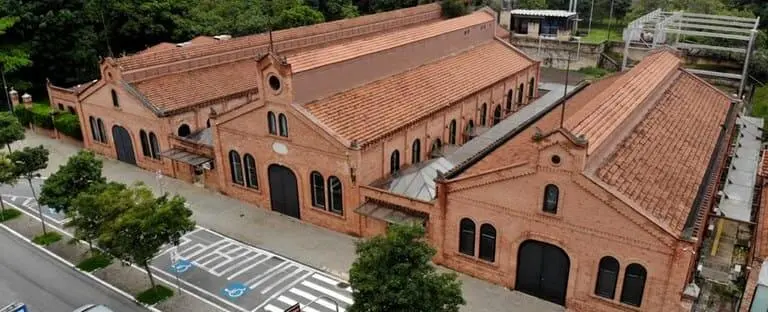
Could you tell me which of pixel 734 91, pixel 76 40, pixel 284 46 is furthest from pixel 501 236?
pixel 76 40

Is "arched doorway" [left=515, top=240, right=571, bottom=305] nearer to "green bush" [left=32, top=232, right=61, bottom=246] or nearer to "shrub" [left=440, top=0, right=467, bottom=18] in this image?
"green bush" [left=32, top=232, right=61, bottom=246]

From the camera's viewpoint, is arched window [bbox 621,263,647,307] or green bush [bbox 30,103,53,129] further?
green bush [bbox 30,103,53,129]

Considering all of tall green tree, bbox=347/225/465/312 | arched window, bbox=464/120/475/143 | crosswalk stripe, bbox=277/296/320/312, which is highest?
tall green tree, bbox=347/225/465/312

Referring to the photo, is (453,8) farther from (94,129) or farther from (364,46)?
(94,129)

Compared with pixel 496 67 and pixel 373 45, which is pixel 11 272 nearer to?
pixel 373 45

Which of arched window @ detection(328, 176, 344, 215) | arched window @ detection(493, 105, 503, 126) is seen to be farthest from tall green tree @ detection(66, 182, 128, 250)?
arched window @ detection(493, 105, 503, 126)

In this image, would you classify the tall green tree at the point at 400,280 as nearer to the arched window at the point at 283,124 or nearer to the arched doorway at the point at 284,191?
the arched window at the point at 283,124
